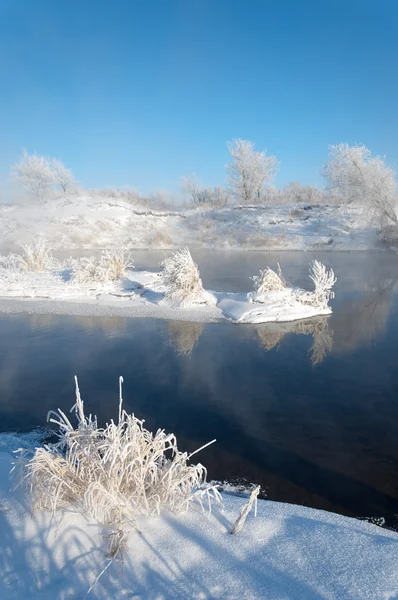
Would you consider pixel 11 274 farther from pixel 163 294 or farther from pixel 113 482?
pixel 113 482

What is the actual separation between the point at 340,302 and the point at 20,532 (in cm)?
907

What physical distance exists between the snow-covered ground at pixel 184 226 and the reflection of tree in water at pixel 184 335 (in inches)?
703

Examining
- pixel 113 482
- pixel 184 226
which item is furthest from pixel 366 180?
pixel 113 482

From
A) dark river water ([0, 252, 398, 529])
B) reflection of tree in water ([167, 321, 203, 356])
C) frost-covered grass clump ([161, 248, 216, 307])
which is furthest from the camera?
frost-covered grass clump ([161, 248, 216, 307])

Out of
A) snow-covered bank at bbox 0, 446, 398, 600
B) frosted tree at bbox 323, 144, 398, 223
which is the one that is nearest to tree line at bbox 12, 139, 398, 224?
frosted tree at bbox 323, 144, 398, 223

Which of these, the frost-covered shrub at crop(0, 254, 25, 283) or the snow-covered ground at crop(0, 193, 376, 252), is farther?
the snow-covered ground at crop(0, 193, 376, 252)

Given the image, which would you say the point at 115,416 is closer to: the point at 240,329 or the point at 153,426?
the point at 153,426

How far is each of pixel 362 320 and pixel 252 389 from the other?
14.2 ft

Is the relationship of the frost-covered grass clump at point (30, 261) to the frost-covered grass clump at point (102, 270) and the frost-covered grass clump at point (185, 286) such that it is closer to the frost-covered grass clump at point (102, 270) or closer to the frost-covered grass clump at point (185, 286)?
the frost-covered grass clump at point (102, 270)

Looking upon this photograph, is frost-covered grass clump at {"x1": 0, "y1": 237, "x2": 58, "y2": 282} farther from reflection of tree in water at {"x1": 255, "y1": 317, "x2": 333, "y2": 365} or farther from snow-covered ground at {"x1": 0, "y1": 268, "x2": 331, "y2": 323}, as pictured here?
reflection of tree in water at {"x1": 255, "y1": 317, "x2": 333, "y2": 365}

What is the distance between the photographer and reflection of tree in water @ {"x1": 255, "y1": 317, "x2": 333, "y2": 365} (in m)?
6.42

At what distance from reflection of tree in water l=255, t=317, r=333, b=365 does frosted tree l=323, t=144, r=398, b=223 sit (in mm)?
18183

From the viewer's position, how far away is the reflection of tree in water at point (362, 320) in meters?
6.93

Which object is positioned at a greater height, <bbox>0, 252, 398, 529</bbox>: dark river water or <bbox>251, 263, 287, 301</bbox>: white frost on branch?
<bbox>251, 263, 287, 301</bbox>: white frost on branch
